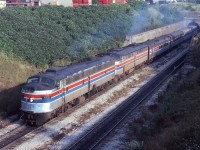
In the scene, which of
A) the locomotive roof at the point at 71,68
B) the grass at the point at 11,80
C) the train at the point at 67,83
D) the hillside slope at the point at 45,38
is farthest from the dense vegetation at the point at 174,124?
the hillside slope at the point at 45,38

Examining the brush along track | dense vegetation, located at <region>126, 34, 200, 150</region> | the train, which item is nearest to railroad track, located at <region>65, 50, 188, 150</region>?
dense vegetation, located at <region>126, 34, 200, 150</region>

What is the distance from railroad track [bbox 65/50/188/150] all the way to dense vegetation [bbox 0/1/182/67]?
8.78 m

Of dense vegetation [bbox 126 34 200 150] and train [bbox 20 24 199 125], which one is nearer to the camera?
dense vegetation [bbox 126 34 200 150]

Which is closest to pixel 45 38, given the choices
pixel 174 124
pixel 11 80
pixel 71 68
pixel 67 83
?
pixel 11 80

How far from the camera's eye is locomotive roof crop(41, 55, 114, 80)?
69.1ft

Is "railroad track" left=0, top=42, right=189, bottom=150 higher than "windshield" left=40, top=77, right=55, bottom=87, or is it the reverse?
"windshield" left=40, top=77, right=55, bottom=87

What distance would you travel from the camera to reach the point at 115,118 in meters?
22.0

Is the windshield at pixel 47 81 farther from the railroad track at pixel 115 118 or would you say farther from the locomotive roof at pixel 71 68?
the railroad track at pixel 115 118

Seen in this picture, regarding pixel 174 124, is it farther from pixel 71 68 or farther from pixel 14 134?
pixel 71 68

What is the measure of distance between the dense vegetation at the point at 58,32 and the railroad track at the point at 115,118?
8.78m

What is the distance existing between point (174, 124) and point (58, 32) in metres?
22.5

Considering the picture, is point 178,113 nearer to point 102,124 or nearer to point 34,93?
point 102,124

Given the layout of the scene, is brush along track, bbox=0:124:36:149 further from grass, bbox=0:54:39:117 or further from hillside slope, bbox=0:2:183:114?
hillside slope, bbox=0:2:183:114

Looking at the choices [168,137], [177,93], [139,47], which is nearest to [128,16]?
[139,47]
